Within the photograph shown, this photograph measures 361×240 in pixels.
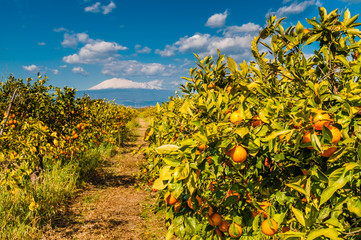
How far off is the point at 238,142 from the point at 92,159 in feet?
24.5

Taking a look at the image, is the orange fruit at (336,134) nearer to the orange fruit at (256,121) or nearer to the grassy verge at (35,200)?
the orange fruit at (256,121)

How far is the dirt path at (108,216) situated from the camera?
4.25m

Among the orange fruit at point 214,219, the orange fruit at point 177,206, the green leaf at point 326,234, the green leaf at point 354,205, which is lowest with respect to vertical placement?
the orange fruit at point 214,219

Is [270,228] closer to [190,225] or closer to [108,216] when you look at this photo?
[190,225]

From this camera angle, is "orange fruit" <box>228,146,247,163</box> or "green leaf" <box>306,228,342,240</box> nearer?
"green leaf" <box>306,228,342,240</box>

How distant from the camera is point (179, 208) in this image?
1.43 metres

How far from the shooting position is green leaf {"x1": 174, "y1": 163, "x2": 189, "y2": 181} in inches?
39.8

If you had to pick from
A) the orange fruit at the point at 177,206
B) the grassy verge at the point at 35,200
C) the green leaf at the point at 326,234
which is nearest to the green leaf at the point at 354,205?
the green leaf at the point at 326,234

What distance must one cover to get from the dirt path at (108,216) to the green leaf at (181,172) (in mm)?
3789

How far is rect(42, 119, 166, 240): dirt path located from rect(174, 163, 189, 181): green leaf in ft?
12.4

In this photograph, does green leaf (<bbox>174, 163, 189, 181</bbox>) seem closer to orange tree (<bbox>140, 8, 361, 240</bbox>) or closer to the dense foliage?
orange tree (<bbox>140, 8, 361, 240</bbox>)

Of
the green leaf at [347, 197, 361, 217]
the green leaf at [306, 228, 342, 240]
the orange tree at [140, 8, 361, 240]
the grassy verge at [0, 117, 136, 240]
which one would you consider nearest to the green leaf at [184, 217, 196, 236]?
the orange tree at [140, 8, 361, 240]

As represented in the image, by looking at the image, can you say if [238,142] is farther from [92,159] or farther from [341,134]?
[92,159]

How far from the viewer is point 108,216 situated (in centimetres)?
500
